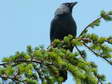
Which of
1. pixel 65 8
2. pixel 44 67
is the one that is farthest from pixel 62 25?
pixel 44 67

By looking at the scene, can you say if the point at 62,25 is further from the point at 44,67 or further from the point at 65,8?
the point at 44,67

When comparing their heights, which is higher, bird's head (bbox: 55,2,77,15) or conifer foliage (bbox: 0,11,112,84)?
bird's head (bbox: 55,2,77,15)

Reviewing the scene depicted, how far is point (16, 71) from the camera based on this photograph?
3.95 metres

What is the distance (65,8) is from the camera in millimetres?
8195

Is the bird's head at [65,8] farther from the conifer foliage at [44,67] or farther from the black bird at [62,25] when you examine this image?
the conifer foliage at [44,67]

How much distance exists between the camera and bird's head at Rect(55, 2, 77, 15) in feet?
26.0

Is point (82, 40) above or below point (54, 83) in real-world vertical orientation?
above

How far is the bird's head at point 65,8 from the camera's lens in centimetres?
791

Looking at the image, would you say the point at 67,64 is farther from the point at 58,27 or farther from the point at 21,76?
the point at 58,27

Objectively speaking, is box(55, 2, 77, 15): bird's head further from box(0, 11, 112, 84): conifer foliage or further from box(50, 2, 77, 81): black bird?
box(0, 11, 112, 84): conifer foliage

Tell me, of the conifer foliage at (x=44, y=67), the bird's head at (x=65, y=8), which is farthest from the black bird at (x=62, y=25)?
the conifer foliage at (x=44, y=67)

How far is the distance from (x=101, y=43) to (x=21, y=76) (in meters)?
1.13

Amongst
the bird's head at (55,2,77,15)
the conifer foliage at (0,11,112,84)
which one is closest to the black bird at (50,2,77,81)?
the bird's head at (55,2,77,15)

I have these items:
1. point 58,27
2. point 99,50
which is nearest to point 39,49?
point 99,50
